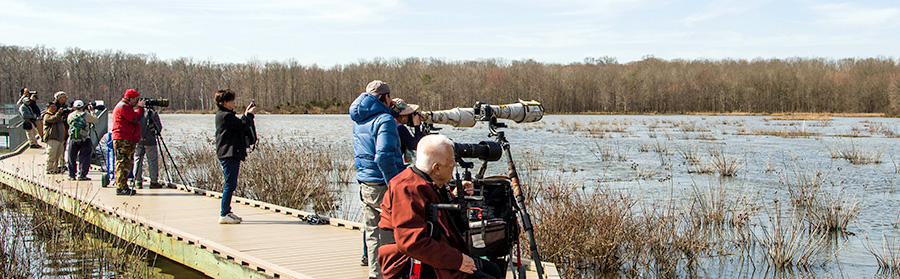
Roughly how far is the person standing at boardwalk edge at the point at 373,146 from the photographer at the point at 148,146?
5.85m

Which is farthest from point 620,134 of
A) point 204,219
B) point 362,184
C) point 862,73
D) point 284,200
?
point 862,73

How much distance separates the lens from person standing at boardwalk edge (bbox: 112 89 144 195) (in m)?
9.19

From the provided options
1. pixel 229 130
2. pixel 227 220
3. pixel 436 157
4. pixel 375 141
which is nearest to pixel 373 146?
pixel 375 141

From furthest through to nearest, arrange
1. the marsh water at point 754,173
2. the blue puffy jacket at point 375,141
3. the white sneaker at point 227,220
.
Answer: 1. the marsh water at point 754,173
2. the white sneaker at point 227,220
3. the blue puffy jacket at point 375,141

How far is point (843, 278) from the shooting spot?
7750 millimetres

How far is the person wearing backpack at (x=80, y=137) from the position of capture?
35.1 ft

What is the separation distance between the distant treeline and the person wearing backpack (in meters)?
59.4

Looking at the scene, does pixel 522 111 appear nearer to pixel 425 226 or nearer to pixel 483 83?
pixel 425 226

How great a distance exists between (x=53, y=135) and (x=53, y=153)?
1.24 ft

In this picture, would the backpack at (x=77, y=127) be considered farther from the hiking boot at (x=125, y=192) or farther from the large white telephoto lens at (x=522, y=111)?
the large white telephoto lens at (x=522, y=111)

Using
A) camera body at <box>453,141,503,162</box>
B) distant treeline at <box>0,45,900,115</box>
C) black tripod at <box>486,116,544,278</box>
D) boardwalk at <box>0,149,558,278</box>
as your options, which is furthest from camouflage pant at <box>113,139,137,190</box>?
distant treeline at <box>0,45,900,115</box>

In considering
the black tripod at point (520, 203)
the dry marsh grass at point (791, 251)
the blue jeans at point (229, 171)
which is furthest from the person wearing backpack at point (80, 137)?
the dry marsh grass at point (791, 251)

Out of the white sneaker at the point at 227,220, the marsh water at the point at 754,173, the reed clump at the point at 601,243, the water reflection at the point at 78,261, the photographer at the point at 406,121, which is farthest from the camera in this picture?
the marsh water at the point at 754,173

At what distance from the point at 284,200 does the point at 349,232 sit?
4.26 m
